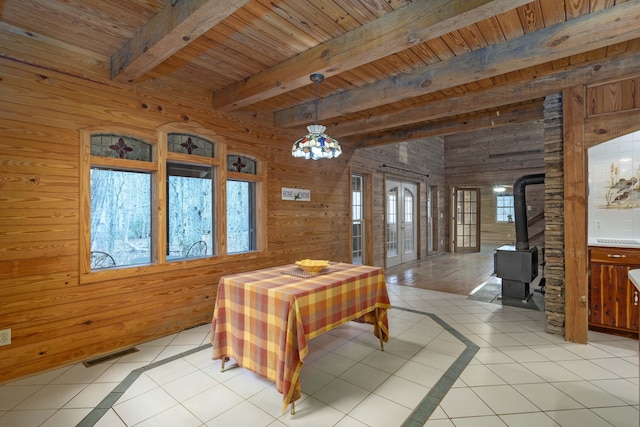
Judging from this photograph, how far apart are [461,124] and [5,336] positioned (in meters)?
5.47

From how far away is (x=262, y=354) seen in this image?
2188 mm

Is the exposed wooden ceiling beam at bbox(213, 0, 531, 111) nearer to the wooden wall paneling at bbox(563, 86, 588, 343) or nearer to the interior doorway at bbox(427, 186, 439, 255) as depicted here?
the wooden wall paneling at bbox(563, 86, 588, 343)

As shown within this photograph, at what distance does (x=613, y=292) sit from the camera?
3111 mm

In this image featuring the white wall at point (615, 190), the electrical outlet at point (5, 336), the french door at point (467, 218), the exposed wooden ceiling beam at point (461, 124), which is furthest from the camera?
the french door at point (467, 218)

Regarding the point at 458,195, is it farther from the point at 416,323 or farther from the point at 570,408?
the point at 570,408

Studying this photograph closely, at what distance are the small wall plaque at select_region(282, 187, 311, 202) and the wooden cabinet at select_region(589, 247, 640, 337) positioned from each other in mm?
3432

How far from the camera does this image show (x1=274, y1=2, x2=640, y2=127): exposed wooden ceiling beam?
209 centimetres

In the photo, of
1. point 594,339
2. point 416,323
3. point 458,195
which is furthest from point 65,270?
point 458,195

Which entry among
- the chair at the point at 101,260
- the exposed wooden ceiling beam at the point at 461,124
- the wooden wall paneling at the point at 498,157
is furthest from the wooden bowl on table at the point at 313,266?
the wooden wall paneling at the point at 498,157

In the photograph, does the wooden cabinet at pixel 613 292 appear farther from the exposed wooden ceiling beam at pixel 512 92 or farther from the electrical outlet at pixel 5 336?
the electrical outlet at pixel 5 336

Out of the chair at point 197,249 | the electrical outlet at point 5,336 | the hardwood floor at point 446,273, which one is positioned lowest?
→ the hardwood floor at point 446,273

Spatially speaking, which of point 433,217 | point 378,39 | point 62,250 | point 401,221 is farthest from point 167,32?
point 433,217

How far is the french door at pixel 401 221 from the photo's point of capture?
23.6 feet

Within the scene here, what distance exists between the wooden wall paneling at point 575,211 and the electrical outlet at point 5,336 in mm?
4770
